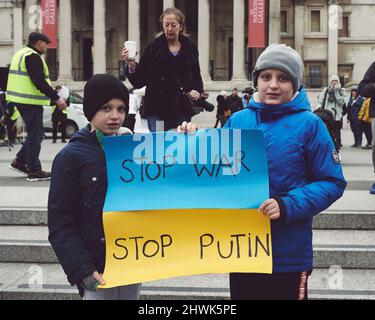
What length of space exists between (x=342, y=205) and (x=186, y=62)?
2.27 m

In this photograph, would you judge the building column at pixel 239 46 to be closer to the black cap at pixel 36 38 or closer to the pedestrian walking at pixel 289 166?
the black cap at pixel 36 38

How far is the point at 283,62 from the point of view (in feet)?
11.0

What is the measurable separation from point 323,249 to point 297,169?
10.3 feet

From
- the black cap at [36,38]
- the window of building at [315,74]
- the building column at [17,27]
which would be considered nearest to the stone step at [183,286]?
the black cap at [36,38]

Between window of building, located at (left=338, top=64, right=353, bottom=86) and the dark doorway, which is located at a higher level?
the dark doorway

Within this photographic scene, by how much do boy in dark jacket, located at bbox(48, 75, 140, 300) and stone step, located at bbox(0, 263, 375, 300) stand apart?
2072 millimetres

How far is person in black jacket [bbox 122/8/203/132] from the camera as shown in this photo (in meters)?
7.34

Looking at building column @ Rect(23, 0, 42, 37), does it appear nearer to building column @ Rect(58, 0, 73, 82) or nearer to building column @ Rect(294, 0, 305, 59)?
building column @ Rect(58, 0, 73, 82)

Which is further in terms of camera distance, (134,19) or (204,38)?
(134,19)

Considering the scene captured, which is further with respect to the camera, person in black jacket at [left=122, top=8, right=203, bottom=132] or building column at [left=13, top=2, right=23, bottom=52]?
building column at [left=13, top=2, right=23, bottom=52]

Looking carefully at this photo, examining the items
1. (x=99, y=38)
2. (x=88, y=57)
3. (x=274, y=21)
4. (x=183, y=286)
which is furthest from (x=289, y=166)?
(x=88, y=57)

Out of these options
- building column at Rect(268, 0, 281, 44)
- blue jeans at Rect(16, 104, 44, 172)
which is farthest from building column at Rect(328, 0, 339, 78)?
blue jeans at Rect(16, 104, 44, 172)

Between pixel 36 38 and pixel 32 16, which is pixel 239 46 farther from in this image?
pixel 36 38
